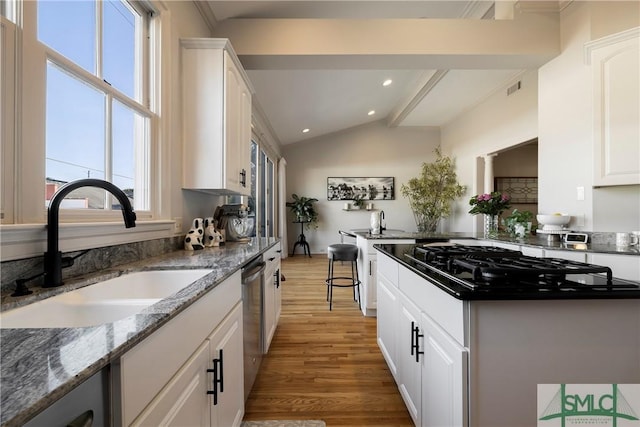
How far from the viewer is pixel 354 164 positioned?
788cm

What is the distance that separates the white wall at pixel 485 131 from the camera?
440 cm

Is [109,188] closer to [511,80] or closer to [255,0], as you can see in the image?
[255,0]

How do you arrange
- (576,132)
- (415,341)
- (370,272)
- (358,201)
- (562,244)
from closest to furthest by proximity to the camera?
(415,341), (562,244), (576,132), (370,272), (358,201)

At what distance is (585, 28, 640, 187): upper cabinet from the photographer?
7.16ft

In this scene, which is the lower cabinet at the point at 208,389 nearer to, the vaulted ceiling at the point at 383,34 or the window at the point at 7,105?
the window at the point at 7,105

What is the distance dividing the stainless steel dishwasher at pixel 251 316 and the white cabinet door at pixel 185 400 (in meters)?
0.55

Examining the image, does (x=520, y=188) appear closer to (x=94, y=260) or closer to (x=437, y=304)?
(x=437, y=304)

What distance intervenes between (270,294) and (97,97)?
5.45 feet

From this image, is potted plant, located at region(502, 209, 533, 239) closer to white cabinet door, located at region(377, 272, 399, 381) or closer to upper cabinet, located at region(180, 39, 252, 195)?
white cabinet door, located at region(377, 272, 399, 381)

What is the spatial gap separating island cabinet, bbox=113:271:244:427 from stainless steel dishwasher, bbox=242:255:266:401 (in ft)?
0.38

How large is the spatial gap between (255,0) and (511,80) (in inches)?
167

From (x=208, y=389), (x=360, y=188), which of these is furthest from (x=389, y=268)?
(x=360, y=188)

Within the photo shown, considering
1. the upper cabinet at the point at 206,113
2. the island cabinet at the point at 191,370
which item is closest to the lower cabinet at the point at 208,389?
the island cabinet at the point at 191,370

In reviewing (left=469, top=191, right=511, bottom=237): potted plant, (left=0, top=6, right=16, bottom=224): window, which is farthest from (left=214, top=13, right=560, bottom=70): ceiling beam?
(left=0, top=6, right=16, bottom=224): window
